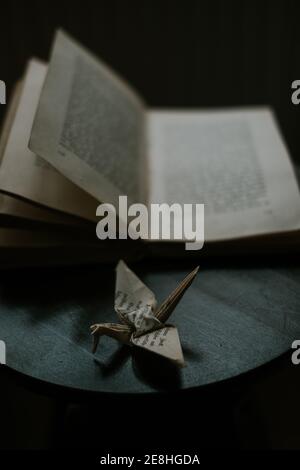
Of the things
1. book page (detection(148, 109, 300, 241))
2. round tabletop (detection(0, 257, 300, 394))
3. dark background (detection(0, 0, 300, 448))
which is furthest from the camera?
dark background (detection(0, 0, 300, 448))

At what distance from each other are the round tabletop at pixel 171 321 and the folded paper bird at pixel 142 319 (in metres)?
0.02

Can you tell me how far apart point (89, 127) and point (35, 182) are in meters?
0.13

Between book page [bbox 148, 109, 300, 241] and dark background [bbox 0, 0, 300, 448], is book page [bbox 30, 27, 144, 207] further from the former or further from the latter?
dark background [bbox 0, 0, 300, 448]

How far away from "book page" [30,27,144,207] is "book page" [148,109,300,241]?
5cm

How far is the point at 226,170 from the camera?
797 millimetres

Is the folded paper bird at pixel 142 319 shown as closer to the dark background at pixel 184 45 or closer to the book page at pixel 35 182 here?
the book page at pixel 35 182

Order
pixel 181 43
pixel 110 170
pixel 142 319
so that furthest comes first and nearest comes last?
pixel 181 43, pixel 110 170, pixel 142 319

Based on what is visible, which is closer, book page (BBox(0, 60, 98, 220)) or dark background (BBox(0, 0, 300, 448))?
book page (BBox(0, 60, 98, 220))

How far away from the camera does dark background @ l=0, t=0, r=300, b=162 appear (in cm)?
125

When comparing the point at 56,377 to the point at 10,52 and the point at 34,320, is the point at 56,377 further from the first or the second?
the point at 10,52

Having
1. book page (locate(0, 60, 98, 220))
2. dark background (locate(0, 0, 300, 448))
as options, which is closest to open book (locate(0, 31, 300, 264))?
book page (locate(0, 60, 98, 220))

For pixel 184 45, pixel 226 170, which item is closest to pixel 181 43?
pixel 184 45

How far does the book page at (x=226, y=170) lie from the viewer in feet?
2.29

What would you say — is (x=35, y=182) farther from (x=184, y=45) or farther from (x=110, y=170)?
(x=184, y=45)
